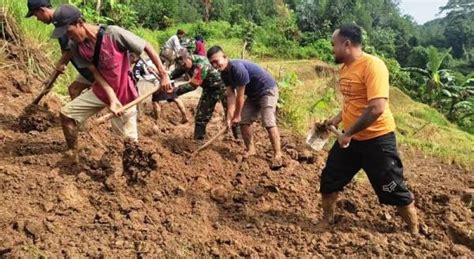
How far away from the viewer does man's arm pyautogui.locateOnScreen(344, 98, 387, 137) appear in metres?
3.54

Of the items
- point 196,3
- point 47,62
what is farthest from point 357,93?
point 196,3

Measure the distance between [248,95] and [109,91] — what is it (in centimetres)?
194

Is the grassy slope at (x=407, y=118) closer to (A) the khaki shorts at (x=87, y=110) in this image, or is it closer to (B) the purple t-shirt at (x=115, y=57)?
(A) the khaki shorts at (x=87, y=110)

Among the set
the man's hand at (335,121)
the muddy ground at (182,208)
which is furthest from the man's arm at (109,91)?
the man's hand at (335,121)

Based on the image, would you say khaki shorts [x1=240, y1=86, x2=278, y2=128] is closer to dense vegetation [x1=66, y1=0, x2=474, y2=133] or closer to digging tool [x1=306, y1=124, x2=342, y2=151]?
digging tool [x1=306, y1=124, x2=342, y2=151]

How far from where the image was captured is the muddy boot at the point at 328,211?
14.0ft

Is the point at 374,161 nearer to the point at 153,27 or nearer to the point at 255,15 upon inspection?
the point at 153,27

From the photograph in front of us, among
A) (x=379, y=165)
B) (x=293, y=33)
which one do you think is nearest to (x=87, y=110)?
(x=379, y=165)

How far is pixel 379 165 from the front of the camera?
151 inches

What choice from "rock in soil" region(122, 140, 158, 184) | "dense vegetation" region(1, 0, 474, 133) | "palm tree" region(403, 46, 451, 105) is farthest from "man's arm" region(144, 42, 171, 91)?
"palm tree" region(403, 46, 451, 105)

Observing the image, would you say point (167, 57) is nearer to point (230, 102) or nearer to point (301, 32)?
point (230, 102)

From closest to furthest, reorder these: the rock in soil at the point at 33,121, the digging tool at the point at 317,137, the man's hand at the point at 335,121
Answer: the man's hand at the point at 335,121 < the digging tool at the point at 317,137 < the rock in soil at the point at 33,121

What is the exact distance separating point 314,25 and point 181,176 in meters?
25.1

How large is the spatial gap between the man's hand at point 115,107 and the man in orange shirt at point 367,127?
5.92ft
